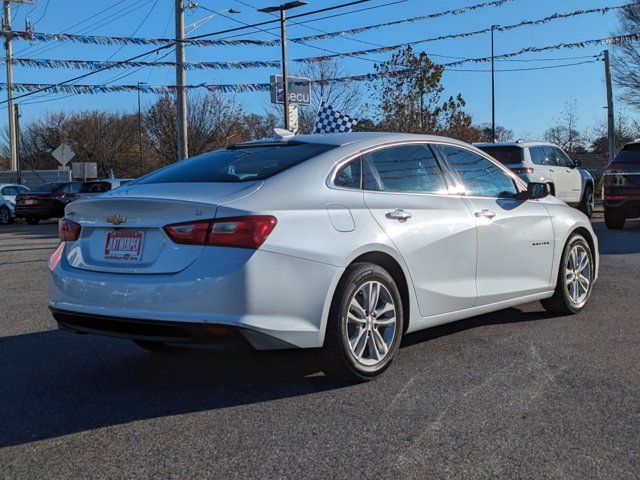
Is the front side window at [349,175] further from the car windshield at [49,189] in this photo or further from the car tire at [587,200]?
the car windshield at [49,189]

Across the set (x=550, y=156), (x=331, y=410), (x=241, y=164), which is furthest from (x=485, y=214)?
(x=550, y=156)

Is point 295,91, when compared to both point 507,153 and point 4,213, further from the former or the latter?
point 4,213

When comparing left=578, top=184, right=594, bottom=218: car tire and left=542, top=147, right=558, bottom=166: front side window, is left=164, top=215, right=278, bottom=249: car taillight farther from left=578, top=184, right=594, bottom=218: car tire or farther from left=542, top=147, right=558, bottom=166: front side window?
left=578, top=184, right=594, bottom=218: car tire

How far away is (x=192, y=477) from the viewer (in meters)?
2.93

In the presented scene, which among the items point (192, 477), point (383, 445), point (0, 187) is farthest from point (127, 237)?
point (0, 187)

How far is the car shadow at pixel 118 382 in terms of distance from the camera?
3715 mm

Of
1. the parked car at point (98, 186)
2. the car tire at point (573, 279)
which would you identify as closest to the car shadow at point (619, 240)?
the car tire at point (573, 279)

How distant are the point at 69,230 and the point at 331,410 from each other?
6.63ft

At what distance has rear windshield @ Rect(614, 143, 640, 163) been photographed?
44.5ft

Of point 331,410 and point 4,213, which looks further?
point 4,213

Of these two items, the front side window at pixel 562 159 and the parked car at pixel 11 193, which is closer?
the front side window at pixel 562 159

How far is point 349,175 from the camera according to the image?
14.5ft

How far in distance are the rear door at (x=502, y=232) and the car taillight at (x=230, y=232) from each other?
199 cm

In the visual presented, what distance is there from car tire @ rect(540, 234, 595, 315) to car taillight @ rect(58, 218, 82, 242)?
12.9 ft
